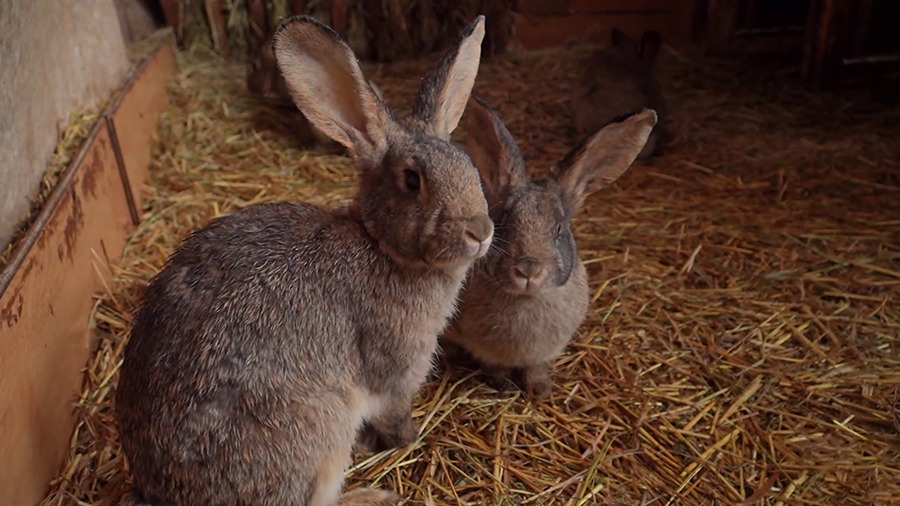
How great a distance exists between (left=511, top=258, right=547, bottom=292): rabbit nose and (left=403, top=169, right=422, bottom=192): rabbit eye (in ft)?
1.71

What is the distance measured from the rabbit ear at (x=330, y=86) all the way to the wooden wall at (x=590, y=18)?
4.05 metres

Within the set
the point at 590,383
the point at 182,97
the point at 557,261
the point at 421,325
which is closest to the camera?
the point at 421,325

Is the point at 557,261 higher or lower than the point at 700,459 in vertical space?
higher

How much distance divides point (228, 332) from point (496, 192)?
112cm

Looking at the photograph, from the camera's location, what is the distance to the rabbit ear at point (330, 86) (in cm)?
218

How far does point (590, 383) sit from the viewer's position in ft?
9.86

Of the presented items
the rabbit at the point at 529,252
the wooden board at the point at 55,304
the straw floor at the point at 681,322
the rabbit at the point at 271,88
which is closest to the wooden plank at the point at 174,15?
the straw floor at the point at 681,322

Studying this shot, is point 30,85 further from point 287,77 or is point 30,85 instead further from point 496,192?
point 496,192

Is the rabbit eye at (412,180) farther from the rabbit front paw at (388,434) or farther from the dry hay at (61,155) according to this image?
the dry hay at (61,155)

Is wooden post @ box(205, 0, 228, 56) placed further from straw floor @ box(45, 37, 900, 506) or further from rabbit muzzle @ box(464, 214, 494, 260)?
rabbit muzzle @ box(464, 214, 494, 260)

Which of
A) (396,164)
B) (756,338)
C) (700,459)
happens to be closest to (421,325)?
(396,164)

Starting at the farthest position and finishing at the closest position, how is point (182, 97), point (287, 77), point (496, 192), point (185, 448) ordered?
point (182, 97) → point (496, 192) → point (287, 77) → point (185, 448)

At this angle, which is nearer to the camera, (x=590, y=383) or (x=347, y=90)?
(x=347, y=90)

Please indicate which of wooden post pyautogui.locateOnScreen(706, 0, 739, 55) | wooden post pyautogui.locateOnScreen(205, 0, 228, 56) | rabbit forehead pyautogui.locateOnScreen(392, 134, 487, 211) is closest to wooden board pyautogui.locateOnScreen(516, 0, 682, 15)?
wooden post pyautogui.locateOnScreen(706, 0, 739, 55)
